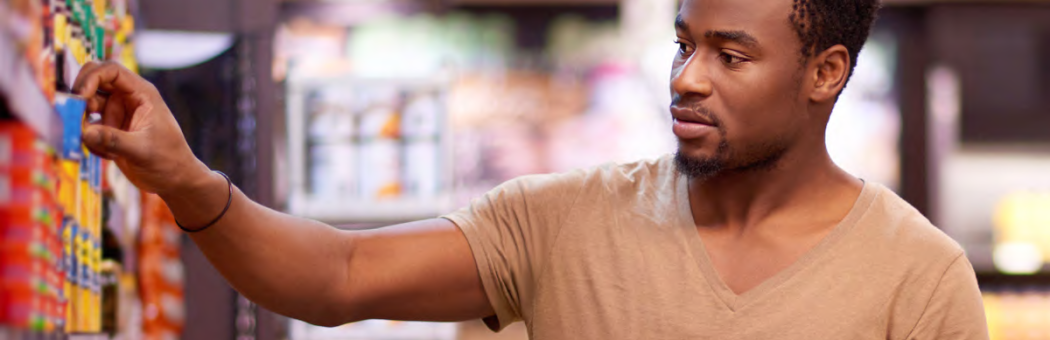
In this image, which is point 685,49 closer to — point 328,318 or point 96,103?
point 328,318

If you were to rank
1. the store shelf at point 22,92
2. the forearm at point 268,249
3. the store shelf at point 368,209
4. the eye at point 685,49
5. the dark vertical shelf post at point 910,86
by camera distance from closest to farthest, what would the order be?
the store shelf at point 22,92 → the forearm at point 268,249 → the eye at point 685,49 → the store shelf at point 368,209 → the dark vertical shelf post at point 910,86

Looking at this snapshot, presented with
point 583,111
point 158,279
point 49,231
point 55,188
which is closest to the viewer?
point 49,231

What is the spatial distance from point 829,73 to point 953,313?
12.6 inches

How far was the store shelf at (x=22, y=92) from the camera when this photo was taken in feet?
2.47

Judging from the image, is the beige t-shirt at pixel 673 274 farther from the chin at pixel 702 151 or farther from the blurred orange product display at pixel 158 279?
the blurred orange product display at pixel 158 279

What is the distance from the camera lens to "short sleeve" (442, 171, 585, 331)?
53.8 inches

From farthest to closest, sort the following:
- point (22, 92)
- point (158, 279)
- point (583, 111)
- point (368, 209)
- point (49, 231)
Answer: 1. point (583, 111)
2. point (368, 209)
3. point (158, 279)
4. point (49, 231)
5. point (22, 92)

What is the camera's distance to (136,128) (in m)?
1.01

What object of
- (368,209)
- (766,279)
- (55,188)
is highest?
(55,188)

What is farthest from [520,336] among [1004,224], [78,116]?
[78,116]

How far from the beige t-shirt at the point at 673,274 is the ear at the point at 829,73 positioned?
12 cm

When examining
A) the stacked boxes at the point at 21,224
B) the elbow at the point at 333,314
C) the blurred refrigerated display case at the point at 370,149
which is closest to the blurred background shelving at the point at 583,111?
the blurred refrigerated display case at the point at 370,149

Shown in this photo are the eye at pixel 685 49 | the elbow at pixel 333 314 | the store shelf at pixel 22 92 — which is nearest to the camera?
the store shelf at pixel 22 92

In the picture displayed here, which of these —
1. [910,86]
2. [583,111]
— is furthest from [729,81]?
[910,86]
